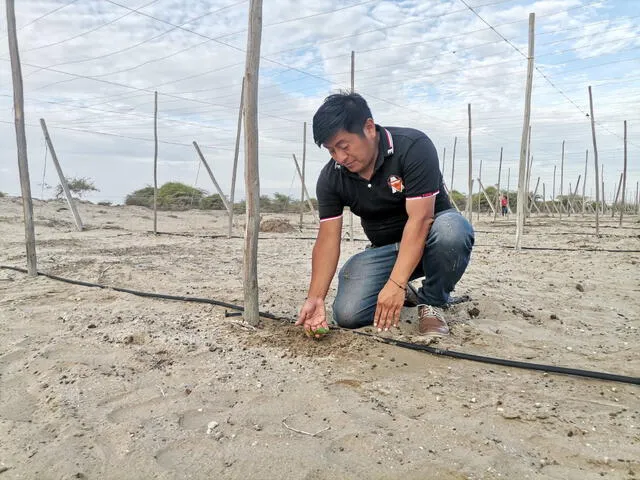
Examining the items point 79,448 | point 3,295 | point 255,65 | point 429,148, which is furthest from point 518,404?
point 3,295

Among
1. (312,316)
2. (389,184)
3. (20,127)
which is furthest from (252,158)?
(20,127)

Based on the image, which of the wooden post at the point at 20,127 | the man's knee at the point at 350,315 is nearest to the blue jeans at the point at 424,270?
the man's knee at the point at 350,315

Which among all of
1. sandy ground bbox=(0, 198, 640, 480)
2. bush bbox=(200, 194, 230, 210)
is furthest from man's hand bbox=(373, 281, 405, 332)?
bush bbox=(200, 194, 230, 210)

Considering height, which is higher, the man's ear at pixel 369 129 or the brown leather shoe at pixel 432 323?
the man's ear at pixel 369 129

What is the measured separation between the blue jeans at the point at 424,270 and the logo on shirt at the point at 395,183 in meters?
0.26

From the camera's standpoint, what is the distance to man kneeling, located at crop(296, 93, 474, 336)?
1996mm

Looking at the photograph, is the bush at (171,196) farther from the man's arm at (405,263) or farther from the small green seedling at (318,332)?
the man's arm at (405,263)

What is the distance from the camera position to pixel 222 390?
165 centimetres

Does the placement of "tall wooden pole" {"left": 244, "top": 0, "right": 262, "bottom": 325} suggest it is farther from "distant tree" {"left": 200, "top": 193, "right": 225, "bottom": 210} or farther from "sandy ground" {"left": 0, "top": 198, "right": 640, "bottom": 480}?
"distant tree" {"left": 200, "top": 193, "right": 225, "bottom": 210}

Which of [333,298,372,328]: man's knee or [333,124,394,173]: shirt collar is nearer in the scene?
[333,124,394,173]: shirt collar

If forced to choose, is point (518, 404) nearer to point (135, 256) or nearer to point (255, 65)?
point (255, 65)

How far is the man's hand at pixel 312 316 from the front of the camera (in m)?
2.15

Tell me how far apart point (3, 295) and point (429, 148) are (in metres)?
2.77

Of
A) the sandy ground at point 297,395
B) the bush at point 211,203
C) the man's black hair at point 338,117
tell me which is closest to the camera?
the sandy ground at point 297,395
